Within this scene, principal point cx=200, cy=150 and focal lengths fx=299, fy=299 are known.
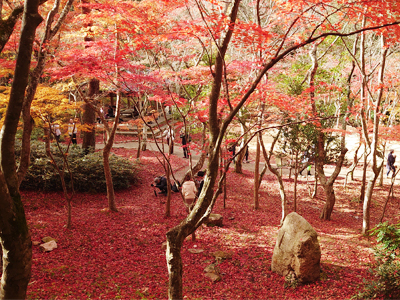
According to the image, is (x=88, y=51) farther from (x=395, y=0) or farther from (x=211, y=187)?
(x=395, y=0)

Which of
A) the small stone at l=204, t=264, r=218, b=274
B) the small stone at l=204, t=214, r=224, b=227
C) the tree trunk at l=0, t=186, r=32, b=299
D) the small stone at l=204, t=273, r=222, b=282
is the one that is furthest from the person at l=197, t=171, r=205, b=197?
the tree trunk at l=0, t=186, r=32, b=299

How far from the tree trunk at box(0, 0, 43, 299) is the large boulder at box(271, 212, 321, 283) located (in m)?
4.70

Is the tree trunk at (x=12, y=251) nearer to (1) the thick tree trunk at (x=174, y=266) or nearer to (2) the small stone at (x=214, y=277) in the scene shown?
(1) the thick tree trunk at (x=174, y=266)

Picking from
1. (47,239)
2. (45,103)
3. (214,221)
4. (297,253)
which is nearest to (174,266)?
(297,253)

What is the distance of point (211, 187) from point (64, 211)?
7.09 metres

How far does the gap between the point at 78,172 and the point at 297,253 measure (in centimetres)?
840

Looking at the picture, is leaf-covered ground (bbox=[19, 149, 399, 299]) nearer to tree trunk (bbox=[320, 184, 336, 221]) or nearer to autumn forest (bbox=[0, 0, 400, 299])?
autumn forest (bbox=[0, 0, 400, 299])

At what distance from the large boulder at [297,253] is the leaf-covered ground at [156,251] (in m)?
0.21

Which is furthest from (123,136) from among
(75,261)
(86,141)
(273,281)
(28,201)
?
(273,281)

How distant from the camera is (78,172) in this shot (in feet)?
36.7

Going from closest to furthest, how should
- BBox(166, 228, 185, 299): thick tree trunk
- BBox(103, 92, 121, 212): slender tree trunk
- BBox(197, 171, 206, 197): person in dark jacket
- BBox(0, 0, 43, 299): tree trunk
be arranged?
BBox(0, 0, 43, 299): tree trunk, BBox(166, 228, 185, 299): thick tree trunk, BBox(103, 92, 121, 212): slender tree trunk, BBox(197, 171, 206, 197): person in dark jacket

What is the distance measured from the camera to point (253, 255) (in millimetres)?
7355

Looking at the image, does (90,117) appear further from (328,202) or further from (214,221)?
(328,202)

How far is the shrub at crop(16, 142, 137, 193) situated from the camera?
10430 millimetres
